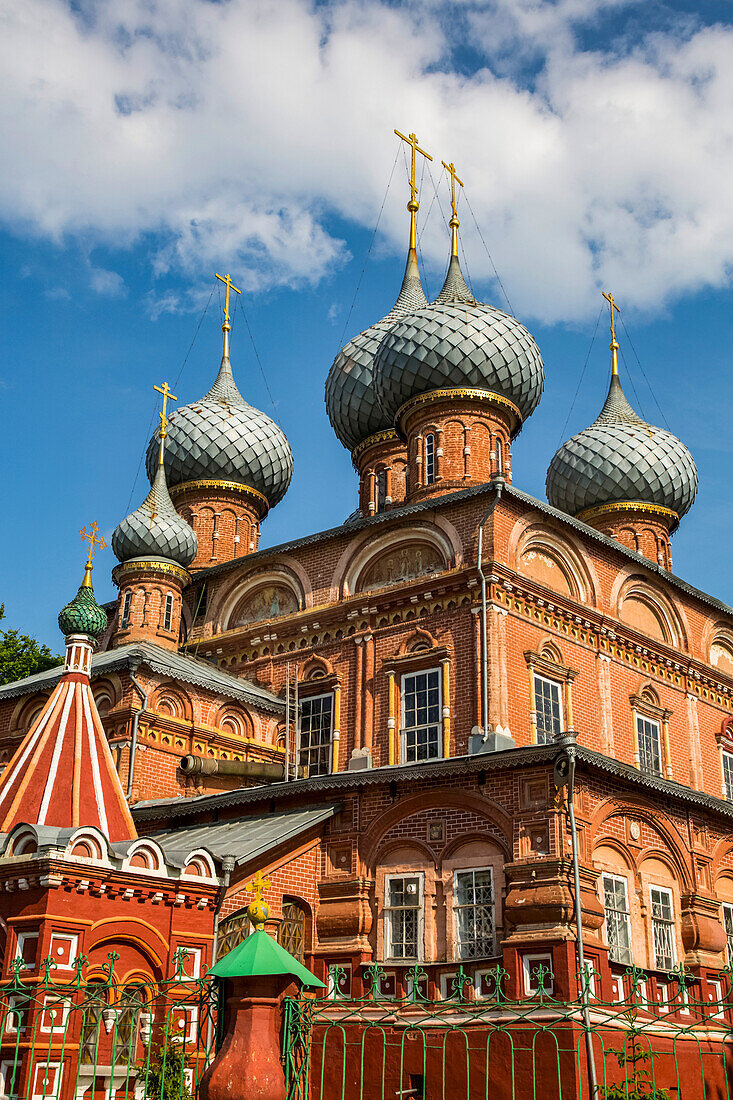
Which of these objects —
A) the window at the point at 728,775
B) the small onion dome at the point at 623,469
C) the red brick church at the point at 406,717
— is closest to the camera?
the red brick church at the point at 406,717

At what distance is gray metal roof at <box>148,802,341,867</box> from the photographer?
39.0 ft

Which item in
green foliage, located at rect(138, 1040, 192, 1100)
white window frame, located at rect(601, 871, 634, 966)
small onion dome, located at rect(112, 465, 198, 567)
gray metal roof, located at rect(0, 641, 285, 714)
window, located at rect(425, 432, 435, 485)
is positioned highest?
window, located at rect(425, 432, 435, 485)

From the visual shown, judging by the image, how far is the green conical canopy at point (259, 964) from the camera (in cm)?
552

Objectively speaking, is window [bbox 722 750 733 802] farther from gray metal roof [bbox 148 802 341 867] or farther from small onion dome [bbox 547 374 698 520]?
gray metal roof [bbox 148 802 341 867]

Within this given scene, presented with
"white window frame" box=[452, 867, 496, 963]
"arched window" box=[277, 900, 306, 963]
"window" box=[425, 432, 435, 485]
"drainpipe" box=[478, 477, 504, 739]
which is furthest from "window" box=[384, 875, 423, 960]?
"window" box=[425, 432, 435, 485]

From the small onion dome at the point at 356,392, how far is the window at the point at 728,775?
8.21 meters

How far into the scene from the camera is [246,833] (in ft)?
42.2

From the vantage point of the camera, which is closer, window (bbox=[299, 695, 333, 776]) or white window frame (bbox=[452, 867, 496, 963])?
white window frame (bbox=[452, 867, 496, 963])

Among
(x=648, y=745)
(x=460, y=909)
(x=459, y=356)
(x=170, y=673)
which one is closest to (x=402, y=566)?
(x=170, y=673)

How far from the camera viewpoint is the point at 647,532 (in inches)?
835

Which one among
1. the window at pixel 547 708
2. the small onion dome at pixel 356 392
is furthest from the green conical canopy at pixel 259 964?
the small onion dome at pixel 356 392

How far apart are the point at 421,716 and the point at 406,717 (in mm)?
254

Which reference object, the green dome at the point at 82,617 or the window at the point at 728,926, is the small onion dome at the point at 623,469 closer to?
the window at the point at 728,926

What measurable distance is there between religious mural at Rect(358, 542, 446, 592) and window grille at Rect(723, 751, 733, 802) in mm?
6112
